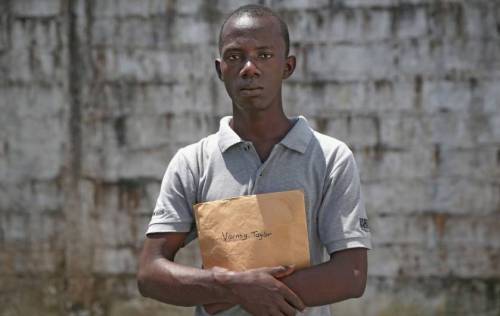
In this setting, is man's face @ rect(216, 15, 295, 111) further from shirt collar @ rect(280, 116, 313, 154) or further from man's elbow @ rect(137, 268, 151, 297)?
man's elbow @ rect(137, 268, 151, 297)

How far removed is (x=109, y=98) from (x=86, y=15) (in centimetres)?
55

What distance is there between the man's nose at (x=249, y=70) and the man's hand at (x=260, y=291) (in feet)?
1.53

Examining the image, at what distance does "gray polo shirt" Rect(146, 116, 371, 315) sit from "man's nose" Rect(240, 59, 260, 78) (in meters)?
0.18

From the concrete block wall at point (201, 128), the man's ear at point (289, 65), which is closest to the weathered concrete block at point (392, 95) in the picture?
the concrete block wall at point (201, 128)

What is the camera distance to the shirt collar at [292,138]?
6.42 feet

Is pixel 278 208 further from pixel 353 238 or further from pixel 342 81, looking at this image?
pixel 342 81

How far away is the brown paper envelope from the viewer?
1.86 m

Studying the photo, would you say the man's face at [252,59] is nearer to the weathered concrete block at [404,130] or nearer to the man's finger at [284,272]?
the man's finger at [284,272]

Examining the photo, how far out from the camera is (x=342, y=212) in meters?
1.93

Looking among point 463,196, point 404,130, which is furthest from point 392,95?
point 463,196

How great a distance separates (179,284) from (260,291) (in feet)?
0.71

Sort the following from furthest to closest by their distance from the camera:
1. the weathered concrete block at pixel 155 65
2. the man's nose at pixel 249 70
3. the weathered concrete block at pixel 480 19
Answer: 1. the weathered concrete block at pixel 155 65
2. the weathered concrete block at pixel 480 19
3. the man's nose at pixel 249 70

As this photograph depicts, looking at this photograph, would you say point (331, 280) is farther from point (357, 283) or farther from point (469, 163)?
point (469, 163)

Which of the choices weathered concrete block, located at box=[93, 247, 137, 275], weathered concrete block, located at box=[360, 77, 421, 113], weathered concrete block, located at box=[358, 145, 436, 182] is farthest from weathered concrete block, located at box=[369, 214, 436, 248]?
weathered concrete block, located at box=[93, 247, 137, 275]
